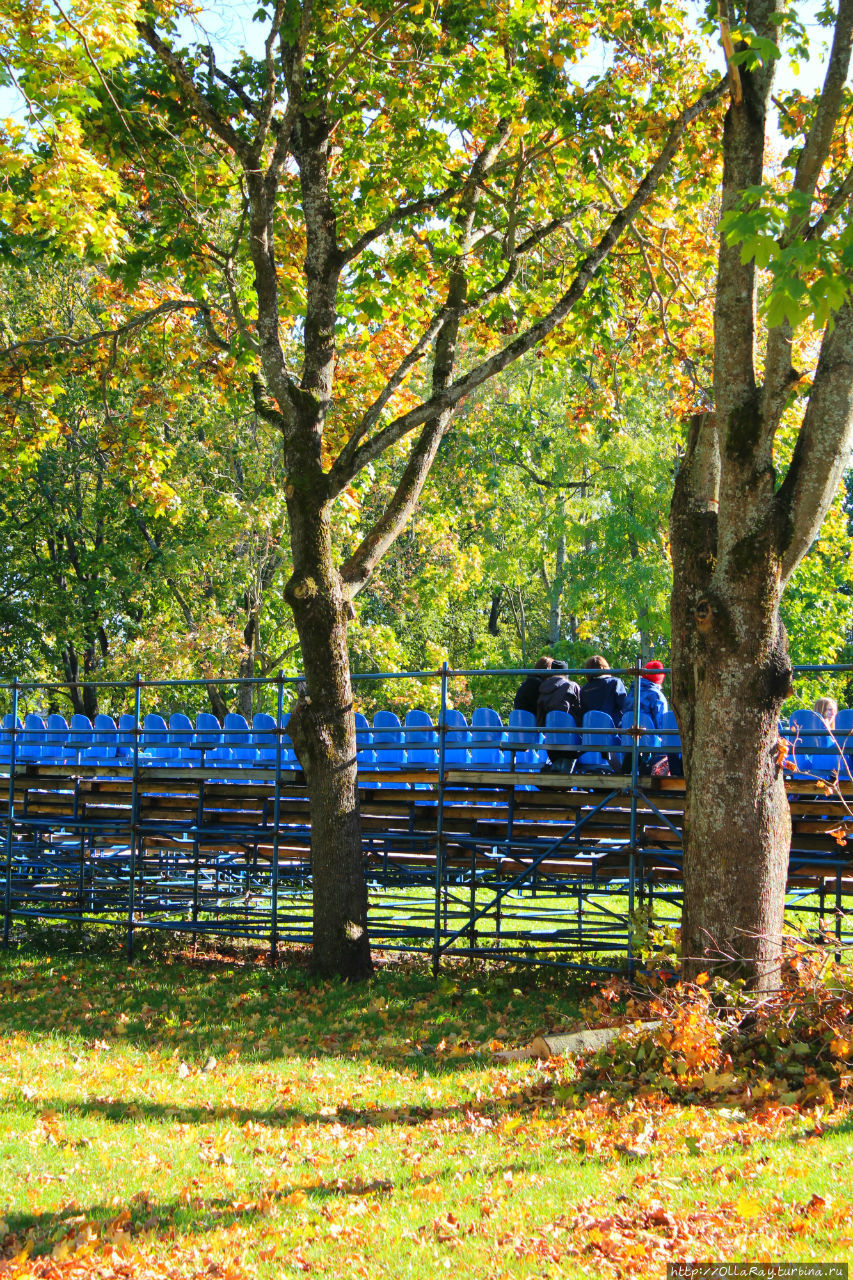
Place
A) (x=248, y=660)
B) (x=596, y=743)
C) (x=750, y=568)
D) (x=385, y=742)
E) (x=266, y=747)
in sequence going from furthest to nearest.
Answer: (x=248, y=660) → (x=266, y=747) → (x=385, y=742) → (x=596, y=743) → (x=750, y=568)

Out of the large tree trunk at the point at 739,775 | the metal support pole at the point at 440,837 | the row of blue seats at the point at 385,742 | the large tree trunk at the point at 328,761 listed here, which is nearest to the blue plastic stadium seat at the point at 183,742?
the row of blue seats at the point at 385,742

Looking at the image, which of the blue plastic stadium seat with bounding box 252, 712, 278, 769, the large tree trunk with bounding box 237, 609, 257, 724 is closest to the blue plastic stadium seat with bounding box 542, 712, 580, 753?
the blue plastic stadium seat with bounding box 252, 712, 278, 769

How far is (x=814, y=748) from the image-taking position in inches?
336

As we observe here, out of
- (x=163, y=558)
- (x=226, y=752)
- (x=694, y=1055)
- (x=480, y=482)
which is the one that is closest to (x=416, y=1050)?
(x=694, y=1055)

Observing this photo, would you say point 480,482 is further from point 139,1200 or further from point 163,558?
point 139,1200

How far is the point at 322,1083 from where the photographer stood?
7.07 m

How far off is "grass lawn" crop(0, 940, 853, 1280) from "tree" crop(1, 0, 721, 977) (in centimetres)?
247

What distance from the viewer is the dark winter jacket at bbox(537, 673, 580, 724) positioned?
1079cm

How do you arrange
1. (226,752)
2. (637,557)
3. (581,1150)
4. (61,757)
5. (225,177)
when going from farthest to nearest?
(637,557)
(61,757)
(226,752)
(225,177)
(581,1150)

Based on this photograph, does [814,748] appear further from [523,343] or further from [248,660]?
[248,660]

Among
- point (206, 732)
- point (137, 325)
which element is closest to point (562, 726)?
point (206, 732)

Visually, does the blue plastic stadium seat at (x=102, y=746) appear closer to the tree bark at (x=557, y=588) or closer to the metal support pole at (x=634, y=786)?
the metal support pole at (x=634, y=786)

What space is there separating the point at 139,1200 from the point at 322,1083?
2.22m

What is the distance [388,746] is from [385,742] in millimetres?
185
